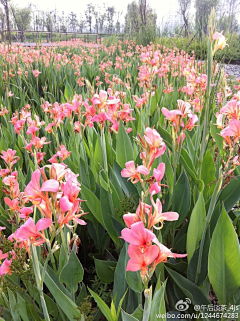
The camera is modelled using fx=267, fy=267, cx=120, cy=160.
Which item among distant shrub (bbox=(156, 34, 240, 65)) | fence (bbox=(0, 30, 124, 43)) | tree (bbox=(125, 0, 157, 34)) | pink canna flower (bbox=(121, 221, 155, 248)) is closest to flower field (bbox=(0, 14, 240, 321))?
pink canna flower (bbox=(121, 221, 155, 248))

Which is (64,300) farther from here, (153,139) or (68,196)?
(153,139)

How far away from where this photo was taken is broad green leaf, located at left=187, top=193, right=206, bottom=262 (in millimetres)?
860

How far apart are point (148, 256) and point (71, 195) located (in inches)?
7.2

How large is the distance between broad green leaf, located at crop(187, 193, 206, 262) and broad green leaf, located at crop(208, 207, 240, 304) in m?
0.13

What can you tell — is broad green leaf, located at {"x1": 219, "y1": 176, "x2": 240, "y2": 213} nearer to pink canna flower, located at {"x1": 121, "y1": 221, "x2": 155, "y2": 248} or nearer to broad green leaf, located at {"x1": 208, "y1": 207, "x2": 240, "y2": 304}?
broad green leaf, located at {"x1": 208, "y1": 207, "x2": 240, "y2": 304}

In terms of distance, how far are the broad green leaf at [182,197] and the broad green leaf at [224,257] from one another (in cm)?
33

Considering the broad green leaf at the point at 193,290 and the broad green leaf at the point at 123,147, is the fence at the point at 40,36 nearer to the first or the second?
the broad green leaf at the point at 123,147

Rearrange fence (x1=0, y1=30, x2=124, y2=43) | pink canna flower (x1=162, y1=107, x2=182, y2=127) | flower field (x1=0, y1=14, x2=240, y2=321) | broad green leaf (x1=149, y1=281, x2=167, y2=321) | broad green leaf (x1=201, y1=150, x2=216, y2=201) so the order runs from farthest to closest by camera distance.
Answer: fence (x1=0, y1=30, x2=124, y2=43), broad green leaf (x1=201, y1=150, x2=216, y2=201), pink canna flower (x1=162, y1=107, x2=182, y2=127), broad green leaf (x1=149, y1=281, x2=167, y2=321), flower field (x1=0, y1=14, x2=240, y2=321)

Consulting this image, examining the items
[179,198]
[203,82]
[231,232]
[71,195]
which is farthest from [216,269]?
[203,82]

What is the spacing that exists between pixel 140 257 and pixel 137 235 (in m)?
0.05

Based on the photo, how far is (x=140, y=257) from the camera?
41cm

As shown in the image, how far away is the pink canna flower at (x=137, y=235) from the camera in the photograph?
14.9 inches

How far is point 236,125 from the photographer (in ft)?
2.10

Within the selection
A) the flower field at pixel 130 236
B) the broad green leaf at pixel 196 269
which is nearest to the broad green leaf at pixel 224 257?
the flower field at pixel 130 236
